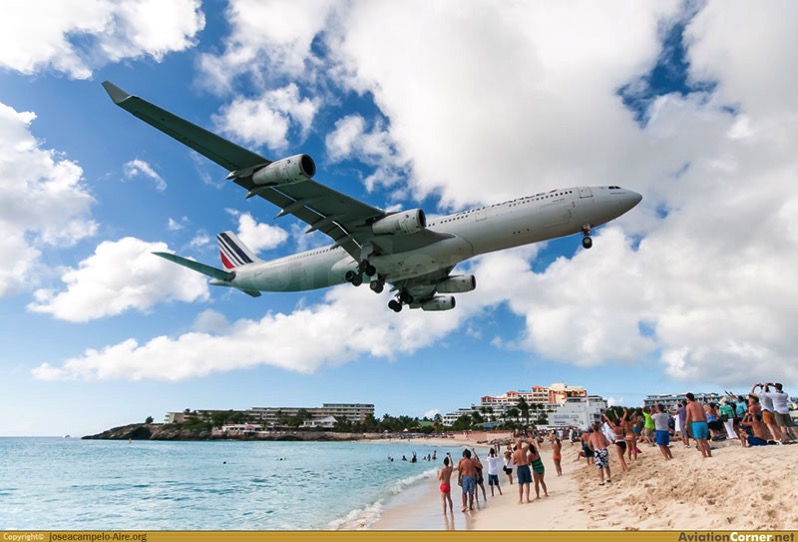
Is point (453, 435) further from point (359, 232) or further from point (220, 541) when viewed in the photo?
point (220, 541)

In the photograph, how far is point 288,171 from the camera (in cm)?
2472

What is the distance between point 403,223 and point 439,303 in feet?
42.7

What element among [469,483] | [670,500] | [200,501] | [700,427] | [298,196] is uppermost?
[298,196]

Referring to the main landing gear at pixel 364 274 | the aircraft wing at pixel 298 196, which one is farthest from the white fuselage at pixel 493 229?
the aircraft wing at pixel 298 196

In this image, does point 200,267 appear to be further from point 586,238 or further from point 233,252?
point 586,238

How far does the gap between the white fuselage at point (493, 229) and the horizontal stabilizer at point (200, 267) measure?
28.7 feet

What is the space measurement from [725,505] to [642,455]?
34.6 ft

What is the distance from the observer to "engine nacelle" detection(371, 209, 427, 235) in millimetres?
29000

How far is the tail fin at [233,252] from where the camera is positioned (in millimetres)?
49875

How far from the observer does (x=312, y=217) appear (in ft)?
103

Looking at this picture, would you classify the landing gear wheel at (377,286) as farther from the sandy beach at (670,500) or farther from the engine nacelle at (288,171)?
the sandy beach at (670,500)

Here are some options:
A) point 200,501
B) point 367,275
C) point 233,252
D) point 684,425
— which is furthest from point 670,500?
point 233,252

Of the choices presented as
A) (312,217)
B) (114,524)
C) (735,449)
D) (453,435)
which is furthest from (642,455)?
(453,435)

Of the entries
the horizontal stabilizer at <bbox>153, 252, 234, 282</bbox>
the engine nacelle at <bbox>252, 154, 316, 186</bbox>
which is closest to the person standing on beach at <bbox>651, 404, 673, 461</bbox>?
the engine nacelle at <bbox>252, 154, 316, 186</bbox>
